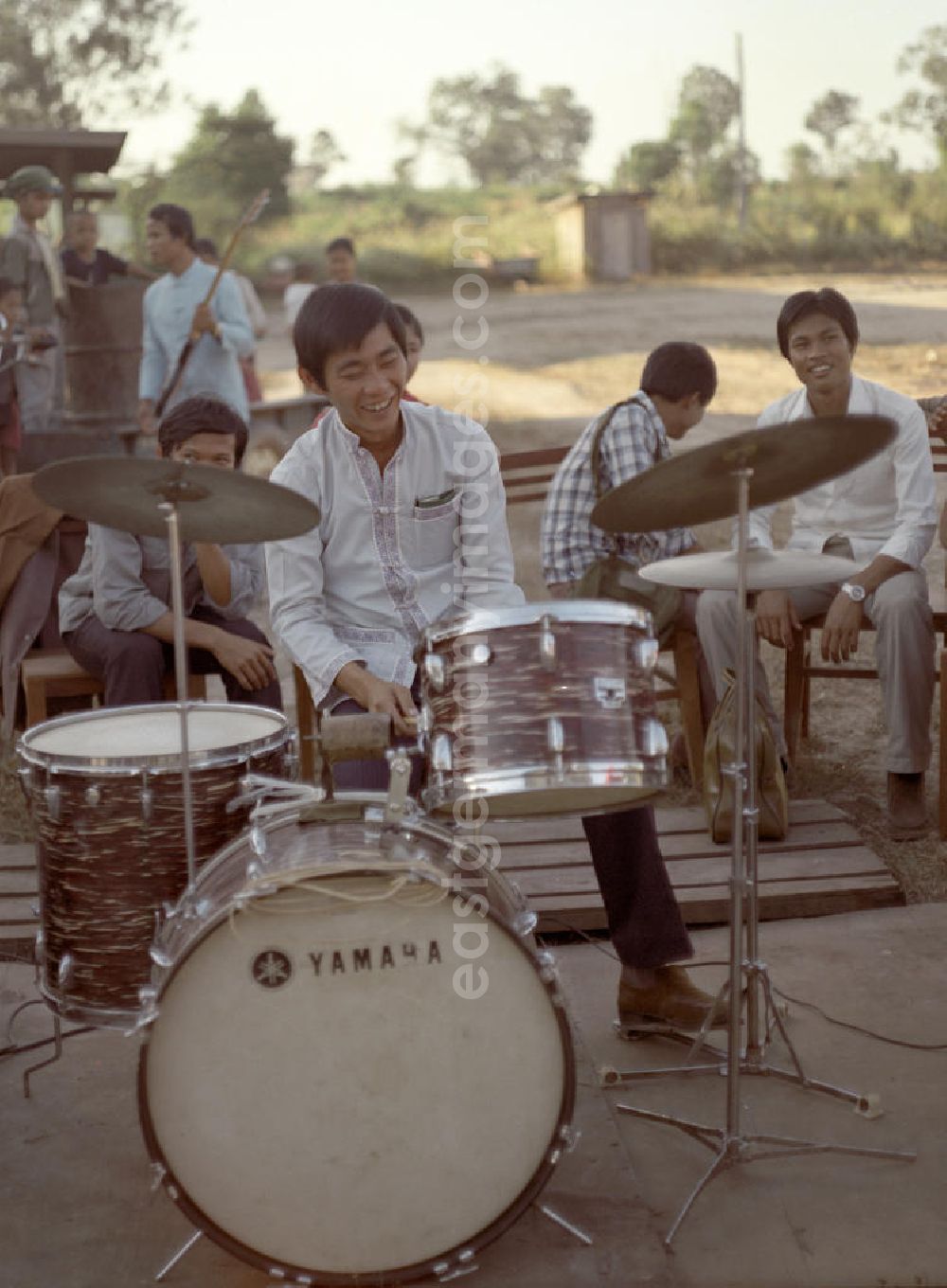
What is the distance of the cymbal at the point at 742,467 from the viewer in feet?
8.46

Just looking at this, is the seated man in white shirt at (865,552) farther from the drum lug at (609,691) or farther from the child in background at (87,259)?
the child in background at (87,259)

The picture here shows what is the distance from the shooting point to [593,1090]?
3.27m

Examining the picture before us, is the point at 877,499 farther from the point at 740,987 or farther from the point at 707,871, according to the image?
the point at 740,987

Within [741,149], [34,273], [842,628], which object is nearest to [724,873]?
[842,628]

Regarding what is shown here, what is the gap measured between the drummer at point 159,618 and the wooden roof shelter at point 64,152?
24.4ft

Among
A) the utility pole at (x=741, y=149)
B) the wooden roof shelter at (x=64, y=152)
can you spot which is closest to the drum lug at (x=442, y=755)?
the wooden roof shelter at (x=64, y=152)

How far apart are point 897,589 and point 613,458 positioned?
983mm

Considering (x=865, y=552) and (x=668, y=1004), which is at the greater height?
(x=865, y=552)

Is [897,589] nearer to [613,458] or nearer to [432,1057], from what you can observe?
[613,458]

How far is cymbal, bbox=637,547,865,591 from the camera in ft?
9.68

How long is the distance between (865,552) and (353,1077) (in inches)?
125

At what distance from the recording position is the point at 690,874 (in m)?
4.32

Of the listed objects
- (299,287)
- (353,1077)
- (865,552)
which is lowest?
(353,1077)

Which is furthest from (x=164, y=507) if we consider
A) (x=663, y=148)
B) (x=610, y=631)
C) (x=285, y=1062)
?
(x=663, y=148)
